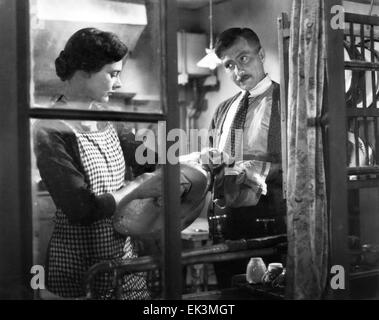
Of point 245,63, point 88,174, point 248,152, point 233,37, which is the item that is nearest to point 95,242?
point 88,174

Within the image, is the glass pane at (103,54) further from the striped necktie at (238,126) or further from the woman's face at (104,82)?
the striped necktie at (238,126)

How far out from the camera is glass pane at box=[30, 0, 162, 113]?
1960 millimetres

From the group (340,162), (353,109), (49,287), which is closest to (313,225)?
(340,162)

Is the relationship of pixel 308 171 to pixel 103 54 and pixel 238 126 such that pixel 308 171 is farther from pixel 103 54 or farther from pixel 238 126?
pixel 238 126

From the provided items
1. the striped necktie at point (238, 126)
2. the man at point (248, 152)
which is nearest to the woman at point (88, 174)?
the man at point (248, 152)

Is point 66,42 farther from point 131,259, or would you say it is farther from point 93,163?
point 131,259

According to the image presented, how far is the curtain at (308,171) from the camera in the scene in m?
2.36

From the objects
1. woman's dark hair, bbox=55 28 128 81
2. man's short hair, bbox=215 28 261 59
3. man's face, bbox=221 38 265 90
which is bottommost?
woman's dark hair, bbox=55 28 128 81

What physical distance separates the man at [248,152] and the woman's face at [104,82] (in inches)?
47.5

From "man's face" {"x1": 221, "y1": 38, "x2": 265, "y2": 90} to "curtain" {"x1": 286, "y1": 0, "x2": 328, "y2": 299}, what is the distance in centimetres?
112

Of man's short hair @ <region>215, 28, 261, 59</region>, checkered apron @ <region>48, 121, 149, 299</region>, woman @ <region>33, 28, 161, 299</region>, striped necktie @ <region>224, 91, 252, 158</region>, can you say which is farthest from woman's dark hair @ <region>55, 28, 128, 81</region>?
man's short hair @ <region>215, 28, 261, 59</region>

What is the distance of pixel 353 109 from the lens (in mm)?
2529

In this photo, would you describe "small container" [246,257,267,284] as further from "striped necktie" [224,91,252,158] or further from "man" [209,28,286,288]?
"striped necktie" [224,91,252,158]

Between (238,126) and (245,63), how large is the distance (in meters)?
0.43
